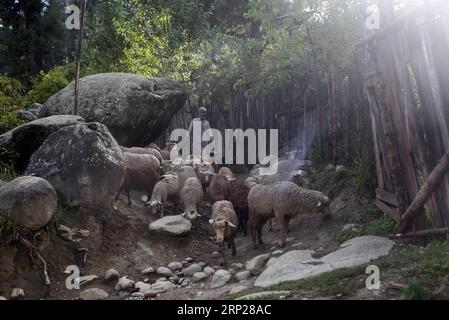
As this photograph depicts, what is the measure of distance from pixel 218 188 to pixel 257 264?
3.34m

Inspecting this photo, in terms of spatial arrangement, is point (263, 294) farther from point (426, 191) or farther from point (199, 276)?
point (426, 191)

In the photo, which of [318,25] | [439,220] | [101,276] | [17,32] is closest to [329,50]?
[318,25]

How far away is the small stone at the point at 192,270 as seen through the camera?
687 centimetres

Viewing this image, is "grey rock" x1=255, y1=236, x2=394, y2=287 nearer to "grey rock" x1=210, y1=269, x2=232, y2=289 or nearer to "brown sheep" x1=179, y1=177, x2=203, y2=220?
"grey rock" x1=210, y1=269, x2=232, y2=289

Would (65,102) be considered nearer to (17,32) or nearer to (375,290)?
(375,290)

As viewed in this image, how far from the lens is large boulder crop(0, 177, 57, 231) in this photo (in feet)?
20.3

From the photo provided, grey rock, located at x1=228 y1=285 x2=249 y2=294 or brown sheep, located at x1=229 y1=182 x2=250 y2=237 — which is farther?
brown sheep, located at x1=229 y1=182 x2=250 y2=237

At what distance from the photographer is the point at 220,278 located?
6.31 meters

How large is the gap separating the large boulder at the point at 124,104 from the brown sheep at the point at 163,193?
7.93 feet

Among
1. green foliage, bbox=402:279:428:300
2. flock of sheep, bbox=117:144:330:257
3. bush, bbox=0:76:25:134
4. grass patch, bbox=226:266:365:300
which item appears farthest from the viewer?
bush, bbox=0:76:25:134

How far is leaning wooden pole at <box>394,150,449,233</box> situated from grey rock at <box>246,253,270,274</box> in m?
1.96

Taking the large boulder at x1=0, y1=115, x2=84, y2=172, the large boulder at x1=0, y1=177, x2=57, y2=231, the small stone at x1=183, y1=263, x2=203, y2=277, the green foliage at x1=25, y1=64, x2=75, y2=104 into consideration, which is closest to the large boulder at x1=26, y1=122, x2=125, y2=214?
the large boulder at x1=0, y1=115, x2=84, y2=172

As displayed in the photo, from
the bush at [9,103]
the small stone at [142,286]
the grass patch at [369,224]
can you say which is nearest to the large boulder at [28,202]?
the small stone at [142,286]

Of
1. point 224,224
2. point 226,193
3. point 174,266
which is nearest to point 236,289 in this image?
point 174,266
